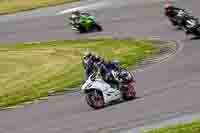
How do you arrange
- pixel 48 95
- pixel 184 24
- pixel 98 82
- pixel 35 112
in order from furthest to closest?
1. pixel 184 24
2. pixel 48 95
3. pixel 35 112
4. pixel 98 82

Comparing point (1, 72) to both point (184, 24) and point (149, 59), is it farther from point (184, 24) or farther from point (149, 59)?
→ point (184, 24)

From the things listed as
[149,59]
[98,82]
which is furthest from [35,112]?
[149,59]

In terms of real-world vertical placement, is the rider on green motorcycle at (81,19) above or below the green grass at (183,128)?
below

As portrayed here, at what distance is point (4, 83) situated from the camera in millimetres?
30406

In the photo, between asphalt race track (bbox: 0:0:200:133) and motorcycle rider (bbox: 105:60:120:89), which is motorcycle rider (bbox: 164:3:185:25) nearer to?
asphalt race track (bbox: 0:0:200:133)

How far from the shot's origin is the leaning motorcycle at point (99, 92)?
2270cm

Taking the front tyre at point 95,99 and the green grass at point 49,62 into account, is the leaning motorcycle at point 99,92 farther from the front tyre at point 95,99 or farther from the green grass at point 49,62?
the green grass at point 49,62

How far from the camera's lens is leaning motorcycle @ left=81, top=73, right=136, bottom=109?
22703 mm

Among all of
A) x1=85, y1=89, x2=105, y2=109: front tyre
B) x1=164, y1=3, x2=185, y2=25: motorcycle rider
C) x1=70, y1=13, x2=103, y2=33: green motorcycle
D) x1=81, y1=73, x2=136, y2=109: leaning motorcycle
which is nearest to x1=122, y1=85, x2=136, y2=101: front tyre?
x1=81, y1=73, x2=136, y2=109: leaning motorcycle

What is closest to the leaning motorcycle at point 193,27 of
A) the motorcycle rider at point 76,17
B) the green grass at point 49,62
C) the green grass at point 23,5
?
the green grass at point 49,62

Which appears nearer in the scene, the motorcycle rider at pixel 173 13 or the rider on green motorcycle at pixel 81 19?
the motorcycle rider at pixel 173 13

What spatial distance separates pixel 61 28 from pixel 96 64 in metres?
22.3

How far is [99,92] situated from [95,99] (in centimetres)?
26

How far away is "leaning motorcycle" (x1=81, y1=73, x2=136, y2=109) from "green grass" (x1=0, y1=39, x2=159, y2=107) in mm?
4584
